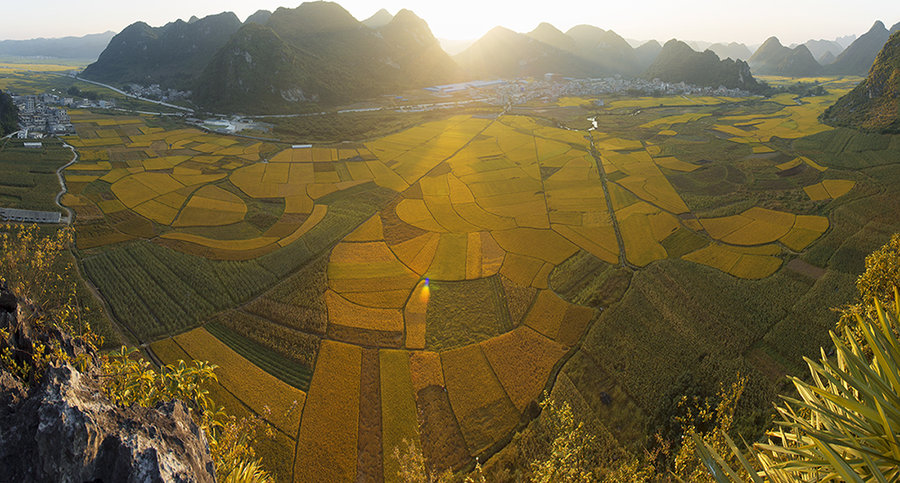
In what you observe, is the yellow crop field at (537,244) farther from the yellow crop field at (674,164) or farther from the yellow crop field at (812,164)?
the yellow crop field at (812,164)

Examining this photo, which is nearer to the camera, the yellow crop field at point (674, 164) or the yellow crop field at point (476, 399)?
the yellow crop field at point (476, 399)

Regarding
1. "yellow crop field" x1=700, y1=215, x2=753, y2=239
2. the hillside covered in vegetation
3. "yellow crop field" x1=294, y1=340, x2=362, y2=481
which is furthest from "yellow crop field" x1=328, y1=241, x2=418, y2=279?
the hillside covered in vegetation

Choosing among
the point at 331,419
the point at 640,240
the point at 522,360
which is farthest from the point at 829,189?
the point at 331,419

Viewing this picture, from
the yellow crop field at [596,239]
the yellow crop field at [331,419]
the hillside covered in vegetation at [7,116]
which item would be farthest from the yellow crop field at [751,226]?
the hillside covered in vegetation at [7,116]

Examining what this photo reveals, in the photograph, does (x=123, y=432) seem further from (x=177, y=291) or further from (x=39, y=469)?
(x=177, y=291)

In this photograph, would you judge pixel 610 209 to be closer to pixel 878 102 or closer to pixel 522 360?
pixel 522 360

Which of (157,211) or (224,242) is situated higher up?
(157,211)
